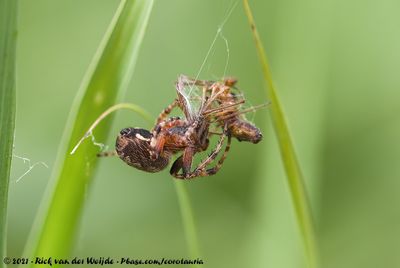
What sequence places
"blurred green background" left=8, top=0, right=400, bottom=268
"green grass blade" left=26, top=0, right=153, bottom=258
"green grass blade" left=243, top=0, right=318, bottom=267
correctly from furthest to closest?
"blurred green background" left=8, top=0, right=400, bottom=268
"green grass blade" left=243, top=0, right=318, bottom=267
"green grass blade" left=26, top=0, right=153, bottom=258

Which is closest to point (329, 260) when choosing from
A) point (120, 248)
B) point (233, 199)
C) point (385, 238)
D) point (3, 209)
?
point (385, 238)

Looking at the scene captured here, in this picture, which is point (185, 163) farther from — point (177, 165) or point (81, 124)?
point (81, 124)

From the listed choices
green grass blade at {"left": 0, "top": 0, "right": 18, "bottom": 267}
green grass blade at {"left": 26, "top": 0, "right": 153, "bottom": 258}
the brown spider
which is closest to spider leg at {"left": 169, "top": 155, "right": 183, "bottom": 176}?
the brown spider

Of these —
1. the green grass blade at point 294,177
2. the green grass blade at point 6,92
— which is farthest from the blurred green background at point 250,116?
the green grass blade at point 6,92

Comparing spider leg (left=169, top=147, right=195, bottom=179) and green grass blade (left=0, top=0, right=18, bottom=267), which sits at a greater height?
green grass blade (left=0, top=0, right=18, bottom=267)

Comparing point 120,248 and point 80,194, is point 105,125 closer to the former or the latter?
point 80,194

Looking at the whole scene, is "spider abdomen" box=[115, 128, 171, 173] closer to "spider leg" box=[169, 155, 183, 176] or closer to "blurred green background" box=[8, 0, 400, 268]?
"spider leg" box=[169, 155, 183, 176]

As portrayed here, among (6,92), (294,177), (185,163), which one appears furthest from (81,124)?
(185,163)
